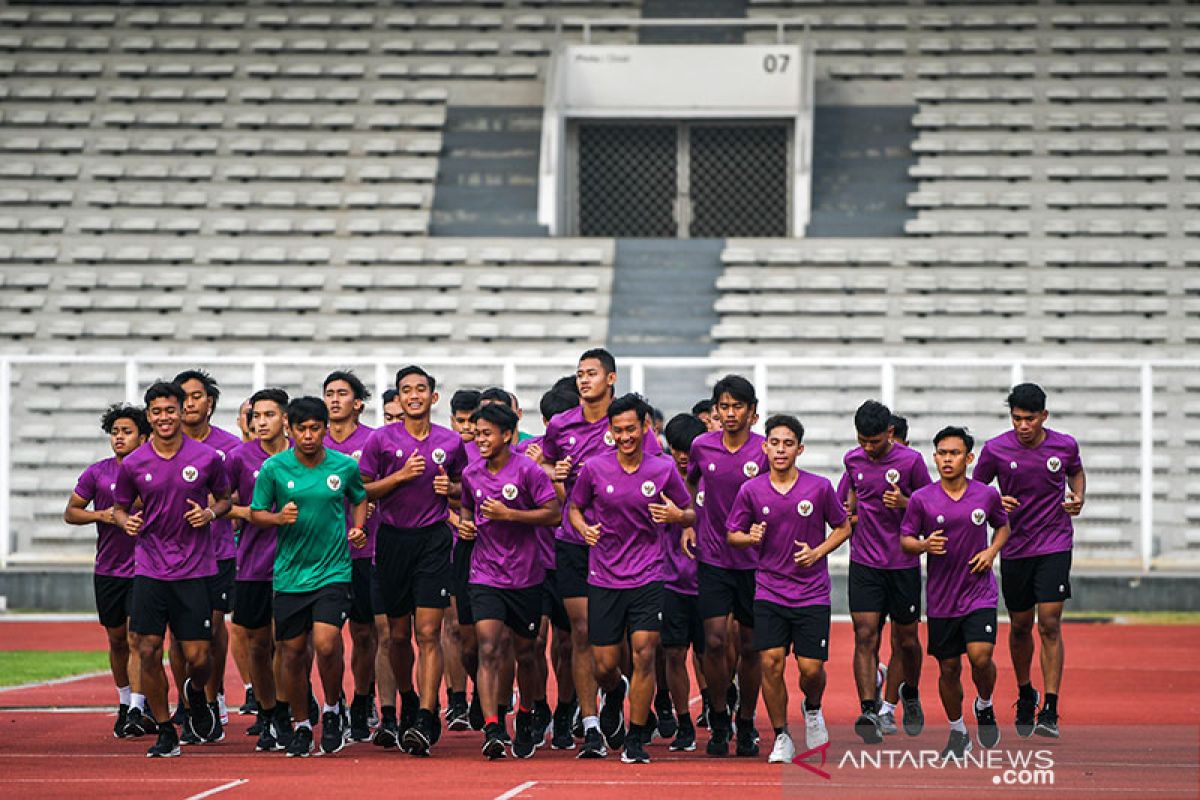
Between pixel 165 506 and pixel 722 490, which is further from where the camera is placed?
pixel 722 490

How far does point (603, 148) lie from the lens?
2869 cm

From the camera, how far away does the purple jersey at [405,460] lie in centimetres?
1175

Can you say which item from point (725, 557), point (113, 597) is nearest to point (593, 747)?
point (725, 557)

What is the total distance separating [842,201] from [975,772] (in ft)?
58.5

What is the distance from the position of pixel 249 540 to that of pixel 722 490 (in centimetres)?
281

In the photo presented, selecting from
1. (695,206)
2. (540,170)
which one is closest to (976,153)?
(695,206)

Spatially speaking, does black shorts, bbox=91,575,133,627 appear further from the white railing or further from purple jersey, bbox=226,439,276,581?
the white railing

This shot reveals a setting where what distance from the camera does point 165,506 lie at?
1131 cm

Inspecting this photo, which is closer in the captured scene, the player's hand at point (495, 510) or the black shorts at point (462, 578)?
the player's hand at point (495, 510)

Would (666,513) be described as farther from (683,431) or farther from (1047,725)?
(1047,725)

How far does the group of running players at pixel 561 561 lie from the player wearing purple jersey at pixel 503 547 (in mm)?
15

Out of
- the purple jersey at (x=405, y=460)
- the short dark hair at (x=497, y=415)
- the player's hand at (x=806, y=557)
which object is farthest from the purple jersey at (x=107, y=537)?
the player's hand at (x=806, y=557)

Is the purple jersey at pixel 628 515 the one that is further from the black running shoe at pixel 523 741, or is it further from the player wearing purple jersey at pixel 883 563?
the player wearing purple jersey at pixel 883 563

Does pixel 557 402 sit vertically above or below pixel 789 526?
above
